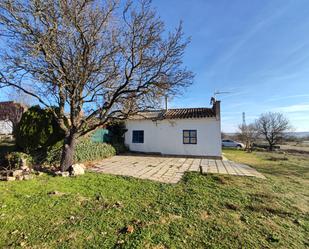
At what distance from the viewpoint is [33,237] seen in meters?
3.32

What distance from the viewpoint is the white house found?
1422 centimetres

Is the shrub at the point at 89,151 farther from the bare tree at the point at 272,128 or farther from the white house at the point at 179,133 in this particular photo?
the bare tree at the point at 272,128

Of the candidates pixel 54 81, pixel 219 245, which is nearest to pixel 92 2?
pixel 54 81

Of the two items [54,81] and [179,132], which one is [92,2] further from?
[179,132]

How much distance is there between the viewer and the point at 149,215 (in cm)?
431

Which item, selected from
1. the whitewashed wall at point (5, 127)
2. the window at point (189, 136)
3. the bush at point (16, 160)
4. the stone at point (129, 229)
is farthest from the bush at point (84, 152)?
the whitewashed wall at point (5, 127)

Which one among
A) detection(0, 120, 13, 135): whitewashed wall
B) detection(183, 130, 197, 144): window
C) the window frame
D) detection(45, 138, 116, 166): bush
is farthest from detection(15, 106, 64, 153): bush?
detection(0, 120, 13, 135): whitewashed wall

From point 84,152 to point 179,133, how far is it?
7.44 metres

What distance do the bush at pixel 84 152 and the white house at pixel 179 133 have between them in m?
2.88

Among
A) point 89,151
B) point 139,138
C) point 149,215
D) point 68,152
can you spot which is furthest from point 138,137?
point 149,215

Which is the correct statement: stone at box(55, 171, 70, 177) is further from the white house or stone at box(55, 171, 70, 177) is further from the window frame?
the window frame

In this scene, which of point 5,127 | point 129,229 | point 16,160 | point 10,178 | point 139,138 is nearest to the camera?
point 129,229

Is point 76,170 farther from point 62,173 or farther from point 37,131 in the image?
point 37,131

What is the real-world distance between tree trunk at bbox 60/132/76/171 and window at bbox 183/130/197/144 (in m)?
8.96
